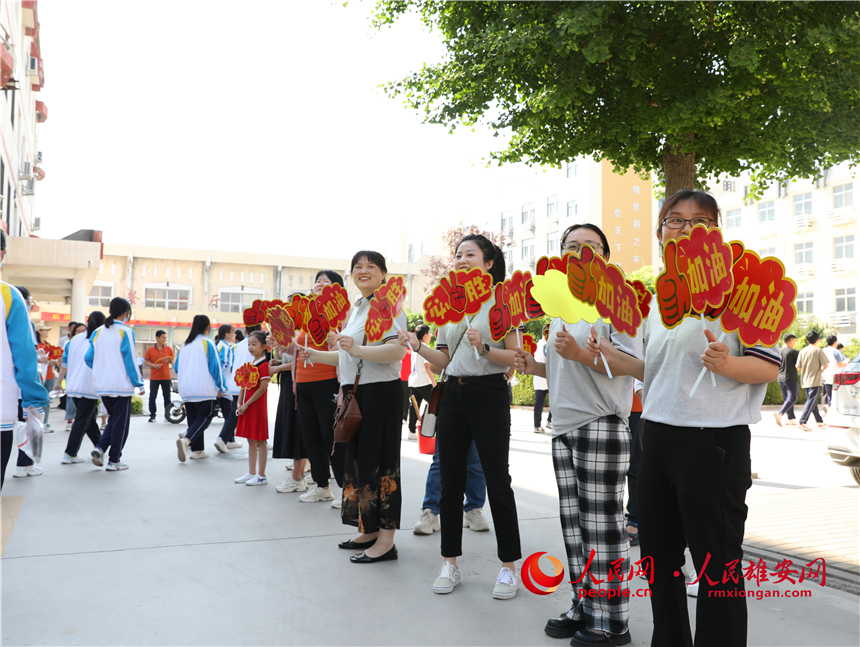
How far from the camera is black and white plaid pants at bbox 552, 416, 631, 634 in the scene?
2766 mm

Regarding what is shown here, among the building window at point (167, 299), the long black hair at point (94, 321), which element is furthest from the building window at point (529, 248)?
the long black hair at point (94, 321)

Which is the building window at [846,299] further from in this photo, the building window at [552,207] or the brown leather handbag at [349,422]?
the brown leather handbag at [349,422]

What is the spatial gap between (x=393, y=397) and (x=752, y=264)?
2335 millimetres

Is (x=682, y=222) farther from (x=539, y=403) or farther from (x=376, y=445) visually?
(x=539, y=403)

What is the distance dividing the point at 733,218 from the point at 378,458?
38480 millimetres

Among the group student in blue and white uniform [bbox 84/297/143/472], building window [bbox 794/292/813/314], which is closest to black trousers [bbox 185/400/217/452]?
student in blue and white uniform [bbox 84/297/143/472]

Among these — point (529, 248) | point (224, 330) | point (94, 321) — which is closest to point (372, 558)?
point (94, 321)

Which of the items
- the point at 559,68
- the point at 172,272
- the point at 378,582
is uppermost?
the point at 172,272

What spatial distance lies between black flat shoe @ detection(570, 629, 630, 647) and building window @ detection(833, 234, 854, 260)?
35.4 metres

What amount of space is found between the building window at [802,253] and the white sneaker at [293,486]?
3491 cm

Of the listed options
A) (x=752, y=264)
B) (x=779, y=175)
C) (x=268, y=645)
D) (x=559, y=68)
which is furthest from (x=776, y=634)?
(x=779, y=175)

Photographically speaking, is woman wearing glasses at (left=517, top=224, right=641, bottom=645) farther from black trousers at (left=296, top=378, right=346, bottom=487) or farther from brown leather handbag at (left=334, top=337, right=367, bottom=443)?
black trousers at (left=296, top=378, right=346, bottom=487)

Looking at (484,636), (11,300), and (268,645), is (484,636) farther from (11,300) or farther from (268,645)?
(11,300)

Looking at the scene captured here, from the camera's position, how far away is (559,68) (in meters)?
6.71
